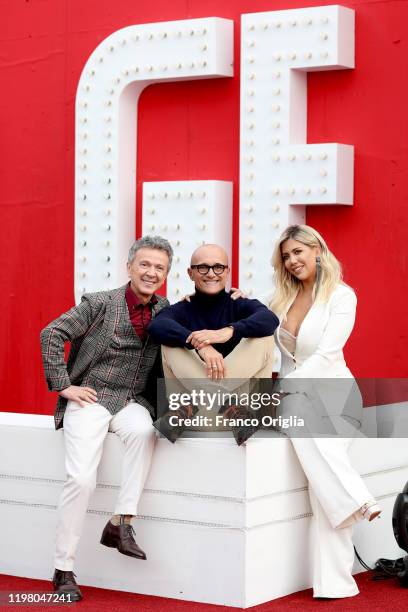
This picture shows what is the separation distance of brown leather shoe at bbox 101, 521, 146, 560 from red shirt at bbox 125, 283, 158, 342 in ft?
2.79

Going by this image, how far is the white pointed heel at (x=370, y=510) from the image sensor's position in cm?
536

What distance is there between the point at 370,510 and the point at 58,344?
1.52m

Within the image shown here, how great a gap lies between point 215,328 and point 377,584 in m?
1.37

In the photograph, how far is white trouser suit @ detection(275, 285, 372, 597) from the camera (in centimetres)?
545

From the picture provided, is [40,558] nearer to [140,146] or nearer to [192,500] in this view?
[192,500]

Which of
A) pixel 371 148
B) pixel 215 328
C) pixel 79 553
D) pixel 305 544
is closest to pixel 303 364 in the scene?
pixel 215 328

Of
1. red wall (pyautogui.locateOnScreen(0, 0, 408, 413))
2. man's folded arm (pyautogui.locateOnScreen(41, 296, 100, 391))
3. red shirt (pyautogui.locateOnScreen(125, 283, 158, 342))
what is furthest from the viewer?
red wall (pyautogui.locateOnScreen(0, 0, 408, 413))

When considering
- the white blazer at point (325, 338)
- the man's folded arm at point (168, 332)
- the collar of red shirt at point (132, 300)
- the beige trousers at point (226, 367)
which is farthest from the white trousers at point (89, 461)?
the white blazer at point (325, 338)

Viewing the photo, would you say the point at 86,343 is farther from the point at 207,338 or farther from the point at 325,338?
the point at 325,338

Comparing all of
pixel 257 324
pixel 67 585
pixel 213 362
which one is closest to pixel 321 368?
pixel 257 324

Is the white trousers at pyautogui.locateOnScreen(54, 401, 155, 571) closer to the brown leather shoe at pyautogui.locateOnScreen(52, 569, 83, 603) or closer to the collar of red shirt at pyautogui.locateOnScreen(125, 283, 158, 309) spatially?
the brown leather shoe at pyautogui.locateOnScreen(52, 569, 83, 603)

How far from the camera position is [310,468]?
18.1 ft

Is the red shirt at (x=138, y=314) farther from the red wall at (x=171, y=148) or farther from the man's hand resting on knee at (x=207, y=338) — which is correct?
the red wall at (x=171, y=148)

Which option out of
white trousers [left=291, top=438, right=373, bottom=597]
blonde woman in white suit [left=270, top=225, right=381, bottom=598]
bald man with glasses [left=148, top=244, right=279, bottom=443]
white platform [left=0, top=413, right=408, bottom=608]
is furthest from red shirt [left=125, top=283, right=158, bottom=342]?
white trousers [left=291, top=438, right=373, bottom=597]
